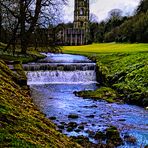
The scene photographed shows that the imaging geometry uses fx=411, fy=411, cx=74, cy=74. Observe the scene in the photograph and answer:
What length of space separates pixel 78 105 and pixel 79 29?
114m

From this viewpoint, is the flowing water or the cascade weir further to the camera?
the cascade weir

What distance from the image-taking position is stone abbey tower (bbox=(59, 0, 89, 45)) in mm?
129750

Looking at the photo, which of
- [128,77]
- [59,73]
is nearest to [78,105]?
[128,77]

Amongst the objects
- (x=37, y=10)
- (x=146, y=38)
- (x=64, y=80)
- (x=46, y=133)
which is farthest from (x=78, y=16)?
(x=46, y=133)

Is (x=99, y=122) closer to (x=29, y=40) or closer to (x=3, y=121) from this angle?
(x=3, y=121)

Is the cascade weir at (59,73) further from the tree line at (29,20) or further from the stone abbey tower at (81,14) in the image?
the stone abbey tower at (81,14)

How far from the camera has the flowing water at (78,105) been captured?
16.7 meters

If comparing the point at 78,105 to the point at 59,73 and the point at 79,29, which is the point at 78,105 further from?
the point at 79,29

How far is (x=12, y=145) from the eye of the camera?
7109 millimetres

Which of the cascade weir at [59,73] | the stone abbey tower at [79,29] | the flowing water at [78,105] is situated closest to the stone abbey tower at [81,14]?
the stone abbey tower at [79,29]

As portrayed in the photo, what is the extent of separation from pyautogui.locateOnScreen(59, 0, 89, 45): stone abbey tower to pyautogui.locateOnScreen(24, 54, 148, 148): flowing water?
295 feet

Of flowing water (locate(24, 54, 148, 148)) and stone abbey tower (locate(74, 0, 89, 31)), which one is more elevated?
stone abbey tower (locate(74, 0, 89, 31))

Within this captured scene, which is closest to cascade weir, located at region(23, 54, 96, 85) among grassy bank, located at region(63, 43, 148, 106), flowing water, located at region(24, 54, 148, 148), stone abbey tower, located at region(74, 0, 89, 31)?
flowing water, located at region(24, 54, 148, 148)

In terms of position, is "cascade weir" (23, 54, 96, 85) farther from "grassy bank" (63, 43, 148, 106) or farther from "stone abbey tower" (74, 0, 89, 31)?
"stone abbey tower" (74, 0, 89, 31)
